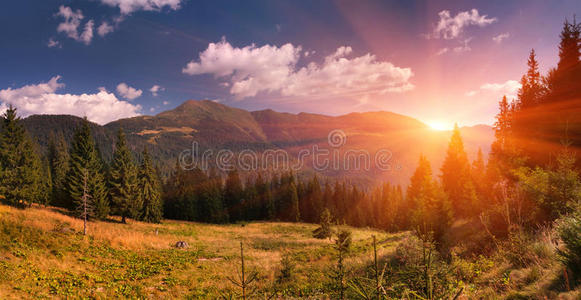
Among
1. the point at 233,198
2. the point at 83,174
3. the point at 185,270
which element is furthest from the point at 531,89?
the point at 233,198

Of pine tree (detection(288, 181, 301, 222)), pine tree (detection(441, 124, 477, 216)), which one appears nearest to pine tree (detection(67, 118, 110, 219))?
pine tree (detection(288, 181, 301, 222))

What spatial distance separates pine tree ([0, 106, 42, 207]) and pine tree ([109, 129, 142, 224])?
8844 millimetres

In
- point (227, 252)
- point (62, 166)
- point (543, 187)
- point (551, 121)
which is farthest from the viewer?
point (62, 166)

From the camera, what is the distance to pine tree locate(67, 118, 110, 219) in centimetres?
3080

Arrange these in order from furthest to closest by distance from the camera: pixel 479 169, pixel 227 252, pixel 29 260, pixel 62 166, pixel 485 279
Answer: pixel 62 166, pixel 479 169, pixel 227 252, pixel 29 260, pixel 485 279

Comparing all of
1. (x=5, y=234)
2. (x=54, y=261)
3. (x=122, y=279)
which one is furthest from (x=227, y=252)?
(x=5, y=234)

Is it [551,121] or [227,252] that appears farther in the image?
[227,252]

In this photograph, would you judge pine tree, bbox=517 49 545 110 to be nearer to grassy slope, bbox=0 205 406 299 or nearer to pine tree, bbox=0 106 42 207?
grassy slope, bbox=0 205 406 299

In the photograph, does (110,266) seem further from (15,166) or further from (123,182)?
(123,182)

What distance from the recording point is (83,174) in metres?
30.5

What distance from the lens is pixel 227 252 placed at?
22844 millimetres

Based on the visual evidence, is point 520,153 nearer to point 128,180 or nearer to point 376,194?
point 128,180

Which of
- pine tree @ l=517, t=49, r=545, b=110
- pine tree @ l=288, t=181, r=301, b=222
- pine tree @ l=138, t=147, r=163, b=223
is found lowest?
pine tree @ l=288, t=181, r=301, b=222

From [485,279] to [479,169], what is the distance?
121 ft
